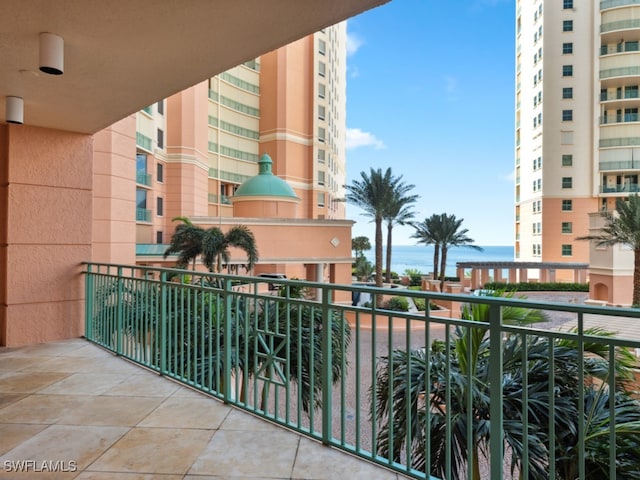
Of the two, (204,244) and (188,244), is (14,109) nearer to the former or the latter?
(204,244)

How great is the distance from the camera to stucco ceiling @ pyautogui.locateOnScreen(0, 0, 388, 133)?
2.36 meters

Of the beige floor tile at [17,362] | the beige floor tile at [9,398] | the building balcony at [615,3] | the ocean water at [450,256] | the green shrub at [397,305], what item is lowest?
the ocean water at [450,256]

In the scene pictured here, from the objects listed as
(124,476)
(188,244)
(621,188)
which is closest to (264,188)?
(188,244)

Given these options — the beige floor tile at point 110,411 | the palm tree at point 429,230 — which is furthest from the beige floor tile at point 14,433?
the palm tree at point 429,230

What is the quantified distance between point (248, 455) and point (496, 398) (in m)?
1.54

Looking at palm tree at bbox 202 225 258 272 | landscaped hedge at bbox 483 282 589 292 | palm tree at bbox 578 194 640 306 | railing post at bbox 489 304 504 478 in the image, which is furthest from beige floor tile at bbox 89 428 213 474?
landscaped hedge at bbox 483 282 589 292

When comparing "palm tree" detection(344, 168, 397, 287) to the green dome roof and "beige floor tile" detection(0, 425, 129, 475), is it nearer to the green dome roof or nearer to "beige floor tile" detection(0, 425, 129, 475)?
the green dome roof

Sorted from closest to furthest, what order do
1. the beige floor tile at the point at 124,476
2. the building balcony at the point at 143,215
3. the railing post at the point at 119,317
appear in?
the beige floor tile at the point at 124,476 → the railing post at the point at 119,317 → the building balcony at the point at 143,215

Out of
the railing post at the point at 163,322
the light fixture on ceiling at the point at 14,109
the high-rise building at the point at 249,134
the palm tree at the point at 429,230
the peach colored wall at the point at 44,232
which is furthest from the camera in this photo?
the palm tree at the point at 429,230

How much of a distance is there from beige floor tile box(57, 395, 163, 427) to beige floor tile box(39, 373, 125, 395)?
0.64 ft

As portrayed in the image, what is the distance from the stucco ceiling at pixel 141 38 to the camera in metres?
2.36

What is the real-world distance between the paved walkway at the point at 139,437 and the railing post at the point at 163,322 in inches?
6.1

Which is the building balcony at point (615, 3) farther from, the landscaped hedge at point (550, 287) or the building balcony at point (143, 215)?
the building balcony at point (143, 215)

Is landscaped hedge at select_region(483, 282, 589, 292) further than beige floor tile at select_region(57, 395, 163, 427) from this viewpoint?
Yes
